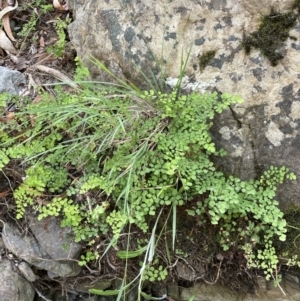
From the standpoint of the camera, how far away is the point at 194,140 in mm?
2242

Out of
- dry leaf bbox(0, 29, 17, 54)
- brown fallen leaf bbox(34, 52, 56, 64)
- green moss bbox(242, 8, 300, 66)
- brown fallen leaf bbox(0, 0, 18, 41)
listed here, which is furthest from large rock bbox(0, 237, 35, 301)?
green moss bbox(242, 8, 300, 66)

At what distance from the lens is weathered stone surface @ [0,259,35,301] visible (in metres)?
2.74

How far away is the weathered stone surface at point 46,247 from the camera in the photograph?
2.66 m

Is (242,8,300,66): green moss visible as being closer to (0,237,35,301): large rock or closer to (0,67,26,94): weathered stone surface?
(0,67,26,94): weathered stone surface

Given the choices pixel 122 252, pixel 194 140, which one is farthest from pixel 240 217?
pixel 122 252

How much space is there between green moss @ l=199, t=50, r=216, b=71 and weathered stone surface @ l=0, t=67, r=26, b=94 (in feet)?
4.31

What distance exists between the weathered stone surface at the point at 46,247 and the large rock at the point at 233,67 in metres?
1.05

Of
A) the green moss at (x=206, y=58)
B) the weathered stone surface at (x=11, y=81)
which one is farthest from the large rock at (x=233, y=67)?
the weathered stone surface at (x=11, y=81)

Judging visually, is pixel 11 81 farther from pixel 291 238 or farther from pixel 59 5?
pixel 291 238

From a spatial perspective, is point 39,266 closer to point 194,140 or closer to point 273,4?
point 194,140

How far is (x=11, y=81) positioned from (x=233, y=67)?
1544 millimetres

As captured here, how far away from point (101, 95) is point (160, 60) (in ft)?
1.30

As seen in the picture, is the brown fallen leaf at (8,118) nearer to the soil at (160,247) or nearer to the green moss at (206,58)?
the soil at (160,247)

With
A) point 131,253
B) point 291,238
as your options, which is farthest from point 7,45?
point 291,238
